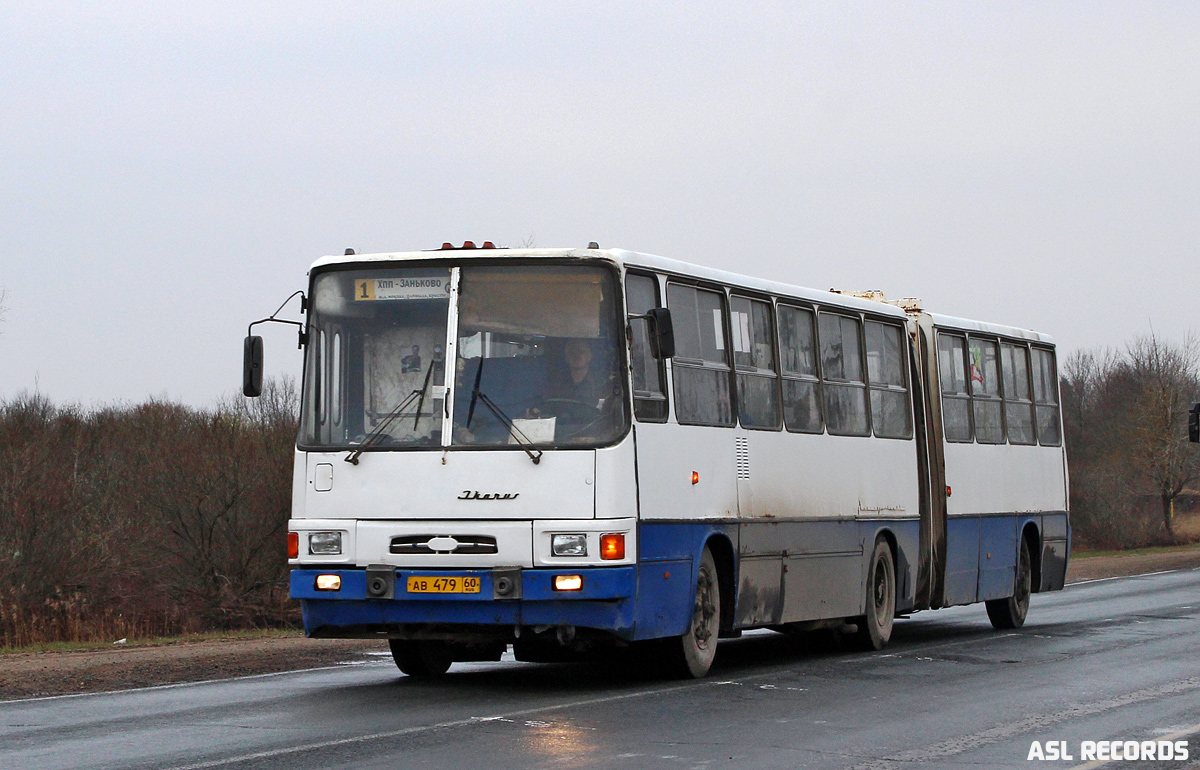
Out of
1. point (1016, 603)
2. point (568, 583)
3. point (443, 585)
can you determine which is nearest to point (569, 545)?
point (568, 583)

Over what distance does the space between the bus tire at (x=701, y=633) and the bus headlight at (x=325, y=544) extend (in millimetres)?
2747

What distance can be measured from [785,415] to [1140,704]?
4296mm

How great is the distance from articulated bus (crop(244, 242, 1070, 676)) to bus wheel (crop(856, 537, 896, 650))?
1620 mm

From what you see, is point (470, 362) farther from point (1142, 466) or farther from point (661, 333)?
point (1142, 466)

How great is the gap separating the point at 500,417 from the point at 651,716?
248 cm

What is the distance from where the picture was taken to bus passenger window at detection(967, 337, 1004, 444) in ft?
65.2

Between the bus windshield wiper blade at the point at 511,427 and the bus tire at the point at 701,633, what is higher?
the bus windshield wiper blade at the point at 511,427

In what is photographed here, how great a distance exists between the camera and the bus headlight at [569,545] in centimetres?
1173

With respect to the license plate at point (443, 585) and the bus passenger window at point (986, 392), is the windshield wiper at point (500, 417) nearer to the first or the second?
the license plate at point (443, 585)

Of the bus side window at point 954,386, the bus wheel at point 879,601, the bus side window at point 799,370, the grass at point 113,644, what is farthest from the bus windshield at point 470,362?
the grass at point 113,644

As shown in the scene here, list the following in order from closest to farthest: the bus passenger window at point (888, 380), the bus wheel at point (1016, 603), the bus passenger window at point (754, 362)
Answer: the bus passenger window at point (754, 362), the bus passenger window at point (888, 380), the bus wheel at point (1016, 603)

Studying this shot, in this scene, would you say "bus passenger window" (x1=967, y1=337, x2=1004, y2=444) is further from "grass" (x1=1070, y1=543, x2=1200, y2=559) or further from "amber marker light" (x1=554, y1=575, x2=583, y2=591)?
"grass" (x1=1070, y1=543, x2=1200, y2=559)

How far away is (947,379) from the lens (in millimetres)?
19109

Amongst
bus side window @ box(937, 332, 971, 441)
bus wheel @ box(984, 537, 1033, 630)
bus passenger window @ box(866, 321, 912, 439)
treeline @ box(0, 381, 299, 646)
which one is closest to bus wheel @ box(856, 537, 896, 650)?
bus passenger window @ box(866, 321, 912, 439)
